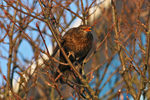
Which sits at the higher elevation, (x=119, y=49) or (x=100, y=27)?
(x=100, y=27)

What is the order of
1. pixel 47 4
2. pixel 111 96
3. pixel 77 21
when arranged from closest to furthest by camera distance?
pixel 47 4, pixel 77 21, pixel 111 96

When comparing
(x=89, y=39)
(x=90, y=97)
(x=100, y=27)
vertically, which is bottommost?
(x=90, y=97)

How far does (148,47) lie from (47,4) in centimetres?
156

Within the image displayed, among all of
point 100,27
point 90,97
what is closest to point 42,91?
point 100,27

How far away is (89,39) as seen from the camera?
3.85 metres

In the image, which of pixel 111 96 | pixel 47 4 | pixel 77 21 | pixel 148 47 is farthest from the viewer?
pixel 111 96

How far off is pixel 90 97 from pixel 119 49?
83 centimetres

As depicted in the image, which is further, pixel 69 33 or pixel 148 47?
pixel 69 33

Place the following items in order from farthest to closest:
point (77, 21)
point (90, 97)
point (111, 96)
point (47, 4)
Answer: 1. point (111, 96)
2. point (77, 21)
3. point (47, 4)
4. point (90, 97)

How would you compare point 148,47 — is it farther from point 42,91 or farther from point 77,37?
point 42,91

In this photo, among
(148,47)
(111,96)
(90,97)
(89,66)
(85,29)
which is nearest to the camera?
(148,47)

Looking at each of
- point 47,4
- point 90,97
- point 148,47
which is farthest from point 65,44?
point 148,47

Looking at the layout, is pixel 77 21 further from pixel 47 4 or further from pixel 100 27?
pixel 47 4

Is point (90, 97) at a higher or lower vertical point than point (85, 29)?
lower
